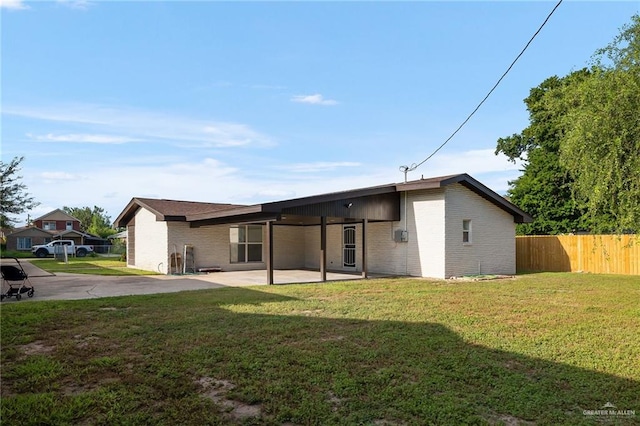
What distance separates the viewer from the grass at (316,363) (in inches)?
141

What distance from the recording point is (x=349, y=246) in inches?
717

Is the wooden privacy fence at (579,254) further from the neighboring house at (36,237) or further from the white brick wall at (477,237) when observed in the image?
the neighboring house at (36,237)

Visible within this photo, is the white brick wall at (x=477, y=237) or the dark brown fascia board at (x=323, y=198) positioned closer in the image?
the dark brown fascia board at (x=323, y=198)

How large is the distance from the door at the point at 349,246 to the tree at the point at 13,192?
2318 centimetres

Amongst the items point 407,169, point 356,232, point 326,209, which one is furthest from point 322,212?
point 407,169

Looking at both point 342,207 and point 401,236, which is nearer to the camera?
point 342,207

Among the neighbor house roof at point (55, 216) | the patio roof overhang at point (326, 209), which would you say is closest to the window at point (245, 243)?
the patio roof overhang at point (326, 209)

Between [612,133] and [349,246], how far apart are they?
35.0 feet

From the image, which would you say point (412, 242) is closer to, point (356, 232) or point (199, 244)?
point (356, 232)

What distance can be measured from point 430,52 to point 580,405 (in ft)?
36.6

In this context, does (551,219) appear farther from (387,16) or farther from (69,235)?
(69,235)

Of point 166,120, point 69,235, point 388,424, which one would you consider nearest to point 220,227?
point 166,120

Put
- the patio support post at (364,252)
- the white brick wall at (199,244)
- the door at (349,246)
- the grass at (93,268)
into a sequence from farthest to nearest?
the door at (349,246) < the grass at (93,268) < the white brick wall at (199,244) < the patio support post at (364,252)

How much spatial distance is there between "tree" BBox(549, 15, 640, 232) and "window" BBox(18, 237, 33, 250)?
49.8 m
